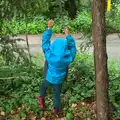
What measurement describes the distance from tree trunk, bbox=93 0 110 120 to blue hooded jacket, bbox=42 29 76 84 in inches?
37.9

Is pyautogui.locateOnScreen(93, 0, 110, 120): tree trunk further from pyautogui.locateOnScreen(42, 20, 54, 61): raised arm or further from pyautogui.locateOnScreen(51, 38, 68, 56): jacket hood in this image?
pyautogui.locateOnScreen(42, 20, 54, 61): raised arm

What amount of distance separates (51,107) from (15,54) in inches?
49.8

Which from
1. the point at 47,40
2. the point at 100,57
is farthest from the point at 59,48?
the point at 100,57

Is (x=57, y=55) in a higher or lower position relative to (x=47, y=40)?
lower

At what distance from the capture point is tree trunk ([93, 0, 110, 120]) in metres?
4.23

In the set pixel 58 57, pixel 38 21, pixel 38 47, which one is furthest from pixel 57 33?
pixel 58 57

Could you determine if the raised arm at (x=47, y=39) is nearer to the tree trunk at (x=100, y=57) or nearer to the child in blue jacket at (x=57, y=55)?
the child in blue jacket at (x=57, y=55)

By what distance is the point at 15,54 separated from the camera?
6445 millimetres

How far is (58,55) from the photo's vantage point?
17.4 ft

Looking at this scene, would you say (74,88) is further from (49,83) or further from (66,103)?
(49,83)

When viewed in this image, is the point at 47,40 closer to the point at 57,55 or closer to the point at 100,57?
the point at 57,55

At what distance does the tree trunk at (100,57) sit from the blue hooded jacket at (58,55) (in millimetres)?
963

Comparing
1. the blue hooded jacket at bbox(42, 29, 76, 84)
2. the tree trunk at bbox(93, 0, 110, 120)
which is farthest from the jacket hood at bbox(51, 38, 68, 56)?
the tree trunk at bbox(93, 0, 110, 120)

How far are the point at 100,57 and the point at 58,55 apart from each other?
3.53ft
